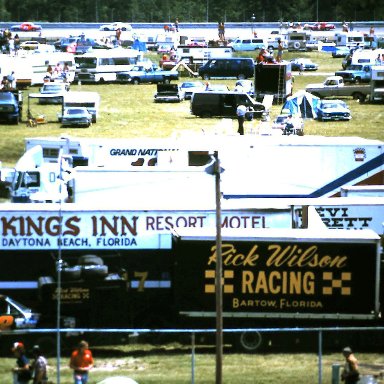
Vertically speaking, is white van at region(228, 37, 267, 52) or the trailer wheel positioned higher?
white van at region(228, 37, 267, 52)

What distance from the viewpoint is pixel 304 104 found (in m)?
48.4

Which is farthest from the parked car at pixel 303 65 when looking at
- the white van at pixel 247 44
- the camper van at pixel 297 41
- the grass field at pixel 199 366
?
the grass field at pixel 199 366

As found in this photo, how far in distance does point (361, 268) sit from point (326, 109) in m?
28.8

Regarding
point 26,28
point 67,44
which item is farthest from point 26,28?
point 67,44

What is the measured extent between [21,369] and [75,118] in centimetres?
2987

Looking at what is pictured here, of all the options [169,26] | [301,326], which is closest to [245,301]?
[301,326]

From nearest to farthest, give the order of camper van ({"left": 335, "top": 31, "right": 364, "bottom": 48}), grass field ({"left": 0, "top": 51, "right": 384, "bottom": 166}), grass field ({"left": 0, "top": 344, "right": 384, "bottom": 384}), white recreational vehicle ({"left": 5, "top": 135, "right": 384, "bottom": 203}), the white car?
grass field ({"left": 0, "top": 344, "right": 384, "bottom": 384}), white recreational vehicle ({"left": 5, "top": 135, "right": 384, "bottom": 203}), grass field ({"left": 0, "top": 51, "right": 384, "bottom": 166}), camper van ({"left": 335, "top": 31, "right": 364, "bottom": 48}), the white car

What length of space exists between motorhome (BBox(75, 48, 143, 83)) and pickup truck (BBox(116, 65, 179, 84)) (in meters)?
Answer: 0.47

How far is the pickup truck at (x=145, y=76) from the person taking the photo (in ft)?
208

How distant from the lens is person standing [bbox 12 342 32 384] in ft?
57.0

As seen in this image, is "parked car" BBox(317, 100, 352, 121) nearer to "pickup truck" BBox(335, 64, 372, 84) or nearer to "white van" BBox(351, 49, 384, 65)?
"pickup truck" BBox(335, 64, 372, 84)

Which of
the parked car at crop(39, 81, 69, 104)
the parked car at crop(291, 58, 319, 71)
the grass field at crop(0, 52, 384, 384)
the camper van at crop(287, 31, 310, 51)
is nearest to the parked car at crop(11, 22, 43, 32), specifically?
the grass field at crop(0, 52, 384, 384)

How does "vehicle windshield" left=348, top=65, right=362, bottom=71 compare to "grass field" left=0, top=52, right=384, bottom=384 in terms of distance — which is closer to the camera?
"grass field" left=0, top=52, right=384, bottom=384

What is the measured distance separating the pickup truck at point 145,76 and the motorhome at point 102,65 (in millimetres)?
467
